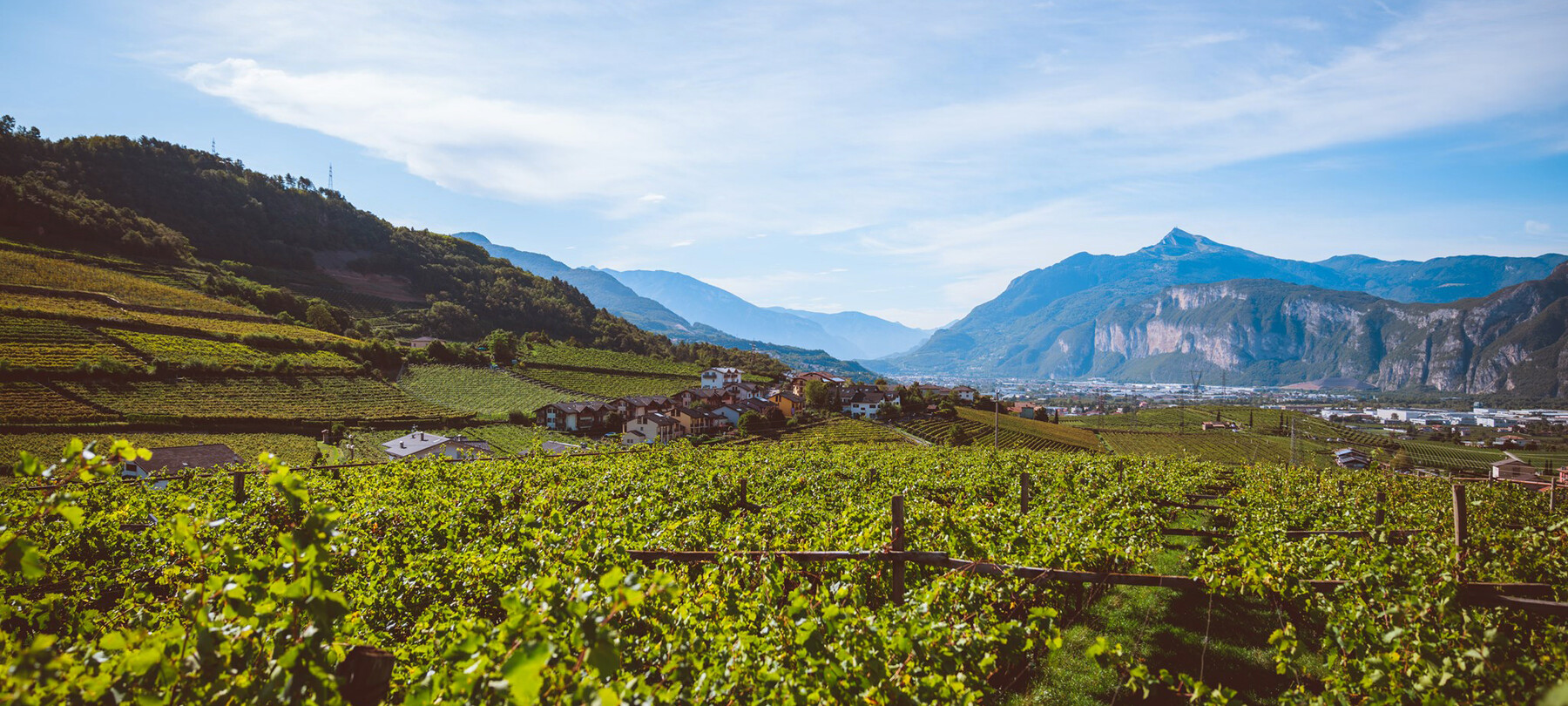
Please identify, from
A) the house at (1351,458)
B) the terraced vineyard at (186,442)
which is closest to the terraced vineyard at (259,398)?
the terraced vineyard at (186,442)

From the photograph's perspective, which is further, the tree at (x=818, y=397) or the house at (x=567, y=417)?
the tree at (x=818, y=397)

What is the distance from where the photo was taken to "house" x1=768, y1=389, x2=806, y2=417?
7325cm

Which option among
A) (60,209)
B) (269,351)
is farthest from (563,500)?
(60,209)

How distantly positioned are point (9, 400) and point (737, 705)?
57.5 metres

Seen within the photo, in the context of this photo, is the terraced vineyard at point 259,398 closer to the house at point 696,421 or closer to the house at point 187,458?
the house at point 187,458

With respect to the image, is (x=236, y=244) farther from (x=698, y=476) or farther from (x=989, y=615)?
(x=989, y=615)

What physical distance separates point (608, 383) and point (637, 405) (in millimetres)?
20364

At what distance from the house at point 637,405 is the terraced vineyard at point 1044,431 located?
32.2 m

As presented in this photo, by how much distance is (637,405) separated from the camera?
61.6 metres

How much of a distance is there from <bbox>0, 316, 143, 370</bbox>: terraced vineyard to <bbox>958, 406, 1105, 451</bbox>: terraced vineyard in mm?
69284

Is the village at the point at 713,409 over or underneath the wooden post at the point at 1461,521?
underneath

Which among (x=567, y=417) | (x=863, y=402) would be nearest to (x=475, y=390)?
(x=567, y=417)

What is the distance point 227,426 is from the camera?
43219mm

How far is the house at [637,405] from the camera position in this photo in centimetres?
6131
